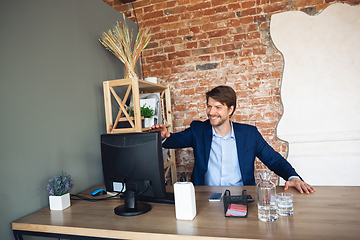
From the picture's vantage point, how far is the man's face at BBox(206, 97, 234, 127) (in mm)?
2184

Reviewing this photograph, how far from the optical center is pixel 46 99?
1695mm

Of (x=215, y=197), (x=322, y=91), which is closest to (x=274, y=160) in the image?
(x=215, y=197)

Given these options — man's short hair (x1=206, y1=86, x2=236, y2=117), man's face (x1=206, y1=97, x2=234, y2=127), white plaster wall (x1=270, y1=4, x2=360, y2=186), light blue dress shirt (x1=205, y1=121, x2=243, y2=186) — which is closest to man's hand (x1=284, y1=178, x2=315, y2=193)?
light blue dress shirt (x1=205, y1=121, x2=243, y2=186)

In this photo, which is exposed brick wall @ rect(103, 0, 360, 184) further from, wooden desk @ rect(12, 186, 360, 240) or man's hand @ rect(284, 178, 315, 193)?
wooden desk @ rect(12, 186, 360, 240)

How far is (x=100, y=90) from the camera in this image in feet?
7.44

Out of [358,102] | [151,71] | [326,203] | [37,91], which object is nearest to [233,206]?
[326,203]

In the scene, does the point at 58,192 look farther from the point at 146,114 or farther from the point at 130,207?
the point at 146,114

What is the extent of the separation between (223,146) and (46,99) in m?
1.42

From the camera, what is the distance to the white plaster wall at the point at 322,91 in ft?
8.23

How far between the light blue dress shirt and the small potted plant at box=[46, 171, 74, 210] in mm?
1136

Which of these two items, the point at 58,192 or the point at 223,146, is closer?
the point at 58,192

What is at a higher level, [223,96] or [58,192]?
[223,96]

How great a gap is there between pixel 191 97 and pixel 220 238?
2104mm

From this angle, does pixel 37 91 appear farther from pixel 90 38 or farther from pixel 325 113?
pixel 325 113
